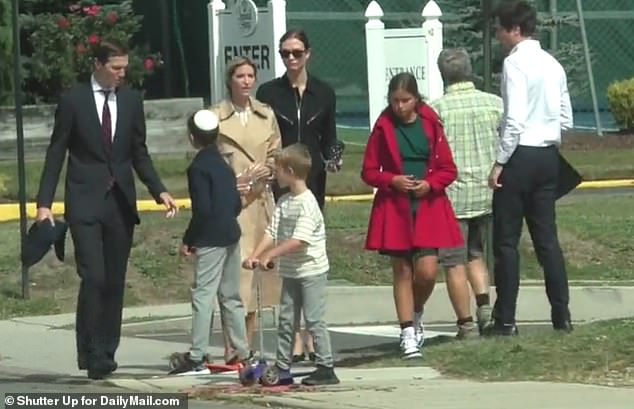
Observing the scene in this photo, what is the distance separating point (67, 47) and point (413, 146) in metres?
15.6

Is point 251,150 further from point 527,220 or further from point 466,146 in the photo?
point 527,220

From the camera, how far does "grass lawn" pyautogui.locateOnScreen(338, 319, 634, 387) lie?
919 centimetres

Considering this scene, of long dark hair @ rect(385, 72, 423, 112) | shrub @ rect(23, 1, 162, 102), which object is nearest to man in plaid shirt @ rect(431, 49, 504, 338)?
long dark hair @ rect(385, 72, 423, 112)

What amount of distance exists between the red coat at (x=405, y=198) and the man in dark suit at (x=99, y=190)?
1236 mm

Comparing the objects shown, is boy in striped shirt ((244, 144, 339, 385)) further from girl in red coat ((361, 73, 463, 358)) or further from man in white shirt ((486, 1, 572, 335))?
man in white shirt ((486, 1, 572, 335))

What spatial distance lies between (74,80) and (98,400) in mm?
16717

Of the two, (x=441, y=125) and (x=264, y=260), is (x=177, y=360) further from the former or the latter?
(x=441, y=125)

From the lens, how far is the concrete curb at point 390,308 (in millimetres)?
12516

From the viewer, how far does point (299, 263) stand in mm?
9086

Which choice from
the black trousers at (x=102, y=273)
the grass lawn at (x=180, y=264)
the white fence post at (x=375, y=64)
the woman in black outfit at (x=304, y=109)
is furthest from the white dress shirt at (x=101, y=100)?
the white fence post at (x=375, y=64)

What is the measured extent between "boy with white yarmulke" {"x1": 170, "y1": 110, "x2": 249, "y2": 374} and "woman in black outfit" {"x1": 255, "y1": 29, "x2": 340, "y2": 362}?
30.8 inches

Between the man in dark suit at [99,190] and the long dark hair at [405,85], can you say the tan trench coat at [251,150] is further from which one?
the long dark hair at [405,85]

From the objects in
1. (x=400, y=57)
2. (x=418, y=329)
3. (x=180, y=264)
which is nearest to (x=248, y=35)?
(x=400, y=57)

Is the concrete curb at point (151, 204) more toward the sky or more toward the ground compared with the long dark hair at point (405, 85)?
more toward the ground
